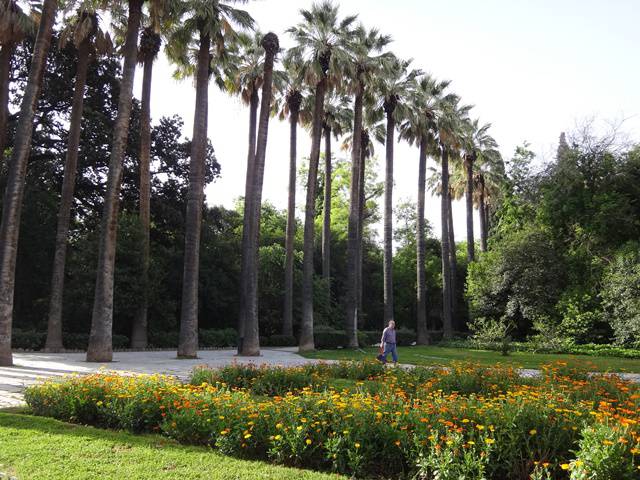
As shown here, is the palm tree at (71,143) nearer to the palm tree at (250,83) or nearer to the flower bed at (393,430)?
the palm tree at (250,83)

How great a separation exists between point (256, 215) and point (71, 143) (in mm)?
8394

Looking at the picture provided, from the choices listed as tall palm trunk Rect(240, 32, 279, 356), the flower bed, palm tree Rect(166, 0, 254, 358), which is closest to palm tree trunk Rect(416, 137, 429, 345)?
tall palm trunk Rect(240, 32, 279, 356)

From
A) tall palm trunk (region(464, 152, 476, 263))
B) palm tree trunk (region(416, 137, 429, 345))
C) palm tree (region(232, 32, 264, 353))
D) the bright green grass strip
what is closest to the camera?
the bright green grass strip

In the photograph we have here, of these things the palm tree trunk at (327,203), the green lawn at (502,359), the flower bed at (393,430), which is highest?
the palm tree trunk at (327,203)

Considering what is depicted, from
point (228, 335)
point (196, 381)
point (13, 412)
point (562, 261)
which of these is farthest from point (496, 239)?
point (13, 412)

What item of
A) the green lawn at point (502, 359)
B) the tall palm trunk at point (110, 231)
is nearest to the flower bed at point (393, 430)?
the green lawn at point (502, 359)

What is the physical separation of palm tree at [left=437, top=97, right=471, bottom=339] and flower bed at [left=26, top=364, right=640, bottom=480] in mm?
29201

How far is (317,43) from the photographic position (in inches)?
1011

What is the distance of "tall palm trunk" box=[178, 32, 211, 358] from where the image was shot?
802 inches

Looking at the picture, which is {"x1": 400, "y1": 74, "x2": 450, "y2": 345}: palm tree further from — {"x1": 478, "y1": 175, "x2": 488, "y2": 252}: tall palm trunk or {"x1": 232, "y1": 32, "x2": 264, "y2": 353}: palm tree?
{"x1": 478, "y1": 175, "x2": 488, "y2": 252}: tall palm trunk

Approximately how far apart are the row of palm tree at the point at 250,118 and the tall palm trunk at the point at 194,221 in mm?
40

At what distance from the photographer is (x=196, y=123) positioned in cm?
2123

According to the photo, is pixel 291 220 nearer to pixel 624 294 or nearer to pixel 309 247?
pixel 309 247

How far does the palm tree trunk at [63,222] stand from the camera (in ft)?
73.3
